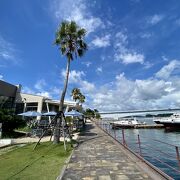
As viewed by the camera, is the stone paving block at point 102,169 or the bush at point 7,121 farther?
the bush at point 7,121

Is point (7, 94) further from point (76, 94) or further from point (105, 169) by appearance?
point (76, 94)

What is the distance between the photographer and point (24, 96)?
27.7m

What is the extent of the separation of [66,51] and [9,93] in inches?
652

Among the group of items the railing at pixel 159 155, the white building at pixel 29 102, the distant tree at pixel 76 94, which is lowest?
the railing at pixel 159 155

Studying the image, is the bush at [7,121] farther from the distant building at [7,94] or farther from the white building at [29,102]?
the white building at [29,102]

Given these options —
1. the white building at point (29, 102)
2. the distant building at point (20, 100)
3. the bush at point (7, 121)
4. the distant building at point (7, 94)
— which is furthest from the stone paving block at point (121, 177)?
the distant building at point (7, 94)

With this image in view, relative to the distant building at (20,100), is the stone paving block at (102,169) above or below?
below

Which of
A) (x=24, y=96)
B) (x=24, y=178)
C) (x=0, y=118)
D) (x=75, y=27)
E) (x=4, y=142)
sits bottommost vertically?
(x=24, y=178)

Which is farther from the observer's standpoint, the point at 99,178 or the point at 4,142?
the point at 4,142

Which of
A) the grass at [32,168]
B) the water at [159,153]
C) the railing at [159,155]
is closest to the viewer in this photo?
the grass at [32,168]

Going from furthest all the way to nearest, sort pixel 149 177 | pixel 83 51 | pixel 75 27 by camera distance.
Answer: pixel 83 51 → pixel 75 27 → pixel 149 177

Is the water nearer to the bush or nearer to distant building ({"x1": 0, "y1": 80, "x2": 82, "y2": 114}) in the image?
the bush

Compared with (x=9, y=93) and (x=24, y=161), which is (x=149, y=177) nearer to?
(x=24, y=161)

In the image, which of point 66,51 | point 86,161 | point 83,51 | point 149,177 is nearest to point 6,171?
point 86,161
